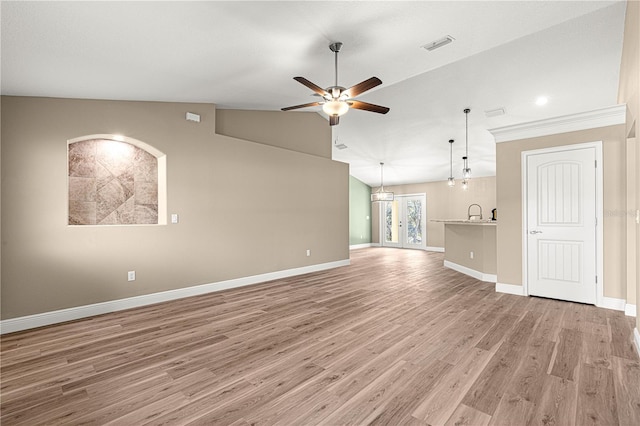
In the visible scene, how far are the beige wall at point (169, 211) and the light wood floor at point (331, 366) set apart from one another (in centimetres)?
54

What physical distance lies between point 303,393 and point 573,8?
412cm

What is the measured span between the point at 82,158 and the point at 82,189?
0.41 meters

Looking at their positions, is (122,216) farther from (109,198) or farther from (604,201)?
(604,201)

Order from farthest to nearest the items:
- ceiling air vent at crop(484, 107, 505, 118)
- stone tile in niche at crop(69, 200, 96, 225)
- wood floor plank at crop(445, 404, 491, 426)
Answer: ceiling air vent at crop(484, 107, 505, 118) < stone tile in niche at crop(69, 200, 96, 225) < wood floor plank at crop(445, 404, 491, 426)

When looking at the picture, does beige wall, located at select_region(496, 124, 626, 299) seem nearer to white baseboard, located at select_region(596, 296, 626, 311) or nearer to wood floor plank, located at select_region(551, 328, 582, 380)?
white baseboard, located at select_region(596, 296, 626, 311)

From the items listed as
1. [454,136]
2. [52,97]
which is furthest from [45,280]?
[454,136]

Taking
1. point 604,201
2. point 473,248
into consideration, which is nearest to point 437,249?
point 473,248

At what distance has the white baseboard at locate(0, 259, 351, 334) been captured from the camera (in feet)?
11.3

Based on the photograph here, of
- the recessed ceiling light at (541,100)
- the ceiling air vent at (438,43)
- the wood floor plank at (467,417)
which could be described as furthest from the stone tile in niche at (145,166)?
the recessed ceiling light at (541,100)

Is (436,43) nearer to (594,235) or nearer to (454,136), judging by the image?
(594,235)

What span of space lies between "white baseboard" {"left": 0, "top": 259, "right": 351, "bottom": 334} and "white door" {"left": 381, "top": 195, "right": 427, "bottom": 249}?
7192mm

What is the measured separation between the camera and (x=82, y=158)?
4023 mm

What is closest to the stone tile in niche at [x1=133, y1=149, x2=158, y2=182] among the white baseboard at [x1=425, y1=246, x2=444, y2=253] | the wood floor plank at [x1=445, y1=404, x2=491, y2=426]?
the wood floor plank at [x1=445, y1=404, x2=491, y2=426]

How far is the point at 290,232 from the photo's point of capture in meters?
6.25
